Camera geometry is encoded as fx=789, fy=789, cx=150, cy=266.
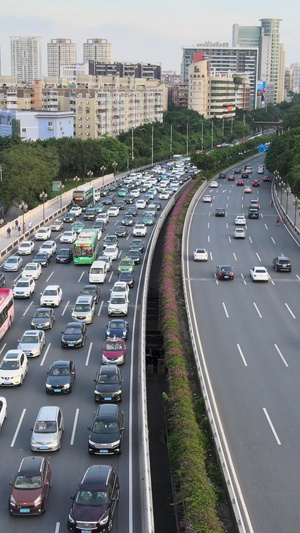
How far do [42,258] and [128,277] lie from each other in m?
8.48

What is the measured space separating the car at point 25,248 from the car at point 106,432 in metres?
32.5

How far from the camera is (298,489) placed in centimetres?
2506

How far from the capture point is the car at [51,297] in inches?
1762

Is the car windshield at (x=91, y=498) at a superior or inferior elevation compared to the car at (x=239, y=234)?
superior

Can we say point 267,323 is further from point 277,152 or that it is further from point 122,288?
point 277,152

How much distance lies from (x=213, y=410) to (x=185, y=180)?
275 feet

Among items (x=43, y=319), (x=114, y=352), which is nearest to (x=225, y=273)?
(x=43, y=319)

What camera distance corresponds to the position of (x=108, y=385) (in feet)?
102

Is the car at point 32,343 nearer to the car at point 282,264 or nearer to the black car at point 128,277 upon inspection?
the black car at point 128,277

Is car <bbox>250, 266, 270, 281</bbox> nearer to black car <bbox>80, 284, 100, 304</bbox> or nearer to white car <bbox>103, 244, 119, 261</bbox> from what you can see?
white car <bbox>103, 244, 119, 261</bbox>

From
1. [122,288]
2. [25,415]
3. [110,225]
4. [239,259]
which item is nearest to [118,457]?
[25,415]

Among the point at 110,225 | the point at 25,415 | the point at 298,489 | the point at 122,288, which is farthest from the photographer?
the point at 110,225

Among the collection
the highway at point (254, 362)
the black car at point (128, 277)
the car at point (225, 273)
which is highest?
the black car at point (128, 277)

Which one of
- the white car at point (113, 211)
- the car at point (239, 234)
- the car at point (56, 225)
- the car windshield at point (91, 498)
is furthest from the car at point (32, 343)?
the white car at point (113, 211)
